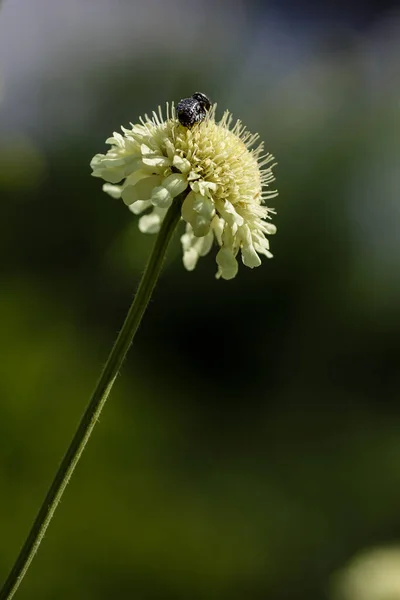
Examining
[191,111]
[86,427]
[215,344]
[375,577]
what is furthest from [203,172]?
[215,344]

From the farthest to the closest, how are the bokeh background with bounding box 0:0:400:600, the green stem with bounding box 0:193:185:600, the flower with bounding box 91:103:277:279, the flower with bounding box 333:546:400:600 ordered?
the bokeh background with bounding box 0:0:400:600 → the flower with bounding box 333:546:400:600 → the flower with bounding box 91:103:277:279 → the green stem with bounding box 0:193:185:600

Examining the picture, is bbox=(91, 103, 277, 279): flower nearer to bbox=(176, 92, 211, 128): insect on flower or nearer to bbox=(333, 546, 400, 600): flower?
bbox=(176, 92, 211, 128): insect on flower

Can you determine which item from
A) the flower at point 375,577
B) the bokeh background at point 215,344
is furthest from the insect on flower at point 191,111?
the bokeh background at point 215,344

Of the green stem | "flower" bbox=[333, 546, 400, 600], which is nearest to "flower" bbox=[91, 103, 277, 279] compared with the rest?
the green stem

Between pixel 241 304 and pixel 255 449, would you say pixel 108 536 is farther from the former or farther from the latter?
pixel 241 304

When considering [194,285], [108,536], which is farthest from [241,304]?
[108,536]

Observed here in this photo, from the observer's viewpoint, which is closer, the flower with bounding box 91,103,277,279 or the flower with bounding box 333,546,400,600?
the flower with bounding box 91,103,277,279

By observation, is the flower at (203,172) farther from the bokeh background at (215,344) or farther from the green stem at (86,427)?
the bokeh background at (215,344)
